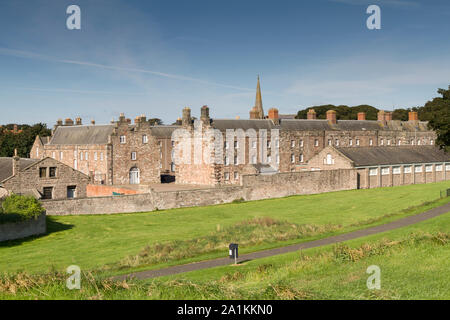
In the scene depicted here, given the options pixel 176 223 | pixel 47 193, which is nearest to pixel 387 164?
pixel 176 223

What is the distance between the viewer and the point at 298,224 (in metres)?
32.8

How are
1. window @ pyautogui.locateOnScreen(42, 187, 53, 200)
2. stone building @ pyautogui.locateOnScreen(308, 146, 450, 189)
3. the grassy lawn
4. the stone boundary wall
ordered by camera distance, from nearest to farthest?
the grassy lawn < the stone boundary wall < window @ pyautogui.locateOnScreen(42, 187, 53, 200) < stone building @ pyautogui.locateOnScreen(308, 146, 450, 189)

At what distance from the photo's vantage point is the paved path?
19.7 metres

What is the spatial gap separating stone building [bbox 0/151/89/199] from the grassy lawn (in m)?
7.84

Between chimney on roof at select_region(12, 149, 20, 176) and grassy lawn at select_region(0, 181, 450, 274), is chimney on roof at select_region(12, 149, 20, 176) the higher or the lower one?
the higher one

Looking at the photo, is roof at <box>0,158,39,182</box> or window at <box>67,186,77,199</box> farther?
window at <box>67,186,77,199</box>

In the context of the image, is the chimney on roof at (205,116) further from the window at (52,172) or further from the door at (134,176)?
the window at (52,172)

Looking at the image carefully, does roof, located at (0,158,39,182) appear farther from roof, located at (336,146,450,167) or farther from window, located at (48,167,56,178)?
roof, located at (336,146,450,167)

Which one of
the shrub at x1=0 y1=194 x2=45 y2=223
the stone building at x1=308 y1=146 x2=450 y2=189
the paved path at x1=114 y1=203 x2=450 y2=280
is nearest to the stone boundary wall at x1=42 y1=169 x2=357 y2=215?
the stone building at x1=308 y1=146 x2=450 y2=189

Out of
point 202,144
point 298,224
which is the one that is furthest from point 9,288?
point 202,144

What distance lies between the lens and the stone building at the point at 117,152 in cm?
5897

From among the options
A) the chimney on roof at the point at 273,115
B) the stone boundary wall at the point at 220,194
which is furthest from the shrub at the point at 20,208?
the chimney on roof at the point at 273,115

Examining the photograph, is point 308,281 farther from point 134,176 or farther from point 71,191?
point 134,176
